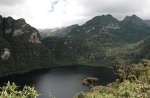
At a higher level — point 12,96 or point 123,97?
point 12,96

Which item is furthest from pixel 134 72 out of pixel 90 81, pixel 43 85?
pixel 43 85

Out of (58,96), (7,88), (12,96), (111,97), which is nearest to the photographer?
(12,96)

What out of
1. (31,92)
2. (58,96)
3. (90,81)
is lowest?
(58,96)

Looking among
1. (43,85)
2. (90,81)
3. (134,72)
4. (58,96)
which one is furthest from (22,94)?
(43,85)

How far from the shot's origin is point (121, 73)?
88.9 metres

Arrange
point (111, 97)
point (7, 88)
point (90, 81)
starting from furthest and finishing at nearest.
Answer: point (90, 81) < point (111, 97) < point (7, 88)

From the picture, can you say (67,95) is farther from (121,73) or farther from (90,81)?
(90,81)

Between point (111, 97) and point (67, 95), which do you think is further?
point (67, 95)

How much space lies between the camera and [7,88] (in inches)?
896

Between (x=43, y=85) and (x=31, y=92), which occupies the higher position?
(x=31, y=92)

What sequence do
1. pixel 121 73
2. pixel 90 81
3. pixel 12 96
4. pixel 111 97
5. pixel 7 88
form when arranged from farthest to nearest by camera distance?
1. pixel 121 73
2. pixel 90 81
3. pixel 111 97
4. pixel 7 88
5. pixel 12 96

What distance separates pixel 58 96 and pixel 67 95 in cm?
520

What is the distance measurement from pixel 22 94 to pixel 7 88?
135cm

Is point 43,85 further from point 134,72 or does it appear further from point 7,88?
point 7,88
